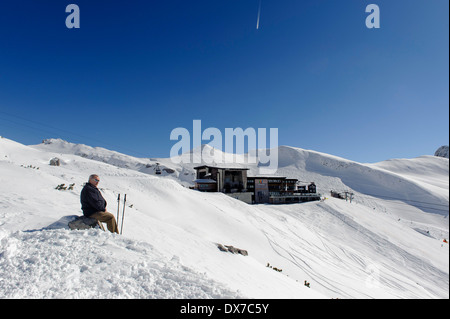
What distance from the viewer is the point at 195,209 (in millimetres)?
19891

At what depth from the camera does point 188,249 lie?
8.64 metres

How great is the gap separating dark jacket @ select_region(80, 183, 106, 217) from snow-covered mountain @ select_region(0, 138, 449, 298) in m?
0.81

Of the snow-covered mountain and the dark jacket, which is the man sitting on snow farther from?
the snow-covered mountain

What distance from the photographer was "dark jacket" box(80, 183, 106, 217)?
22.4 ft

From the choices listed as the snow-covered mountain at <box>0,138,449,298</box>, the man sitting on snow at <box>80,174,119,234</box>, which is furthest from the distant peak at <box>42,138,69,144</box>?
the man sitting on snow at <box>80,174,119,234</box>

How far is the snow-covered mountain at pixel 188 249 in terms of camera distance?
4.55 metres

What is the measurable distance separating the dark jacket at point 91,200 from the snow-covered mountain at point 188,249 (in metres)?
0.81

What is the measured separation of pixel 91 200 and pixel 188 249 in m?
4.03

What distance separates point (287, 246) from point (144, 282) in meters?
15.4

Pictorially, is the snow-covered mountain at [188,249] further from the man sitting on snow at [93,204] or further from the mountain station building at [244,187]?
the mountain station building at [244,187]
